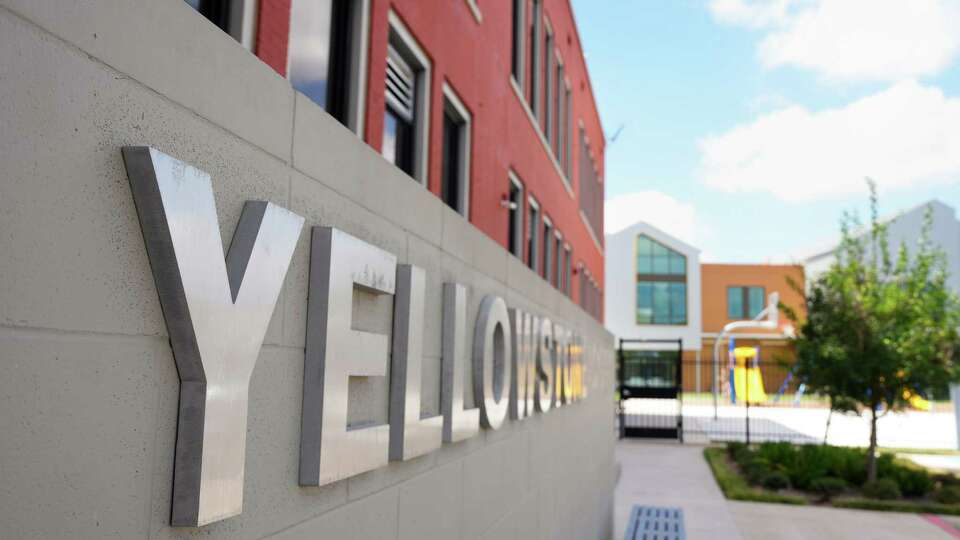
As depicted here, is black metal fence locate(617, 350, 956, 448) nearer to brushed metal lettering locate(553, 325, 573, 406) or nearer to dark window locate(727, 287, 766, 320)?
dark window locate(727, 287, 766, 320)

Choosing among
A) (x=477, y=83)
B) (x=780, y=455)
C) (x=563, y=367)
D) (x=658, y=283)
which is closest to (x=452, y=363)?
(x=563, y=367)

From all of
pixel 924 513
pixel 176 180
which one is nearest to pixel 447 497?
pixel 176 180

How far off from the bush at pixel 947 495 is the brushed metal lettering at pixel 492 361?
14082 millimetres

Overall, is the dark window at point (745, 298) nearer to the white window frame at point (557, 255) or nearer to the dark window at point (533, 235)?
the white window frame at point (557, 255)

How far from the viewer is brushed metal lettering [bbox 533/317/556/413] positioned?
6.90m

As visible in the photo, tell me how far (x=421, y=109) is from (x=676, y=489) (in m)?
11.9

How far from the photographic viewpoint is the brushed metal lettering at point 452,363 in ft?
14.1

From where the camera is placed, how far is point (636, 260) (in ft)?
204

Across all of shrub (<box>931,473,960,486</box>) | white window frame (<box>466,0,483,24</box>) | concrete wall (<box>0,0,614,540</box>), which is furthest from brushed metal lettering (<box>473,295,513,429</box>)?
shrub (<box>931,473,960,486</box>)

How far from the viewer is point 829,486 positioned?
16.8m

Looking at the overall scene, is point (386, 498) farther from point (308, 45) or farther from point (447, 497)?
point (308, 45)

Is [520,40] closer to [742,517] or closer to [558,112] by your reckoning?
[558,112]

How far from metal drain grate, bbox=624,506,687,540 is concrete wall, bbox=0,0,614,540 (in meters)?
8.28

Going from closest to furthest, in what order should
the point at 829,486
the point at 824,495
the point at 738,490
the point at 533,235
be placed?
the point at 533,235
the point at 824,495
the point at 829,486
the point at 738,490
